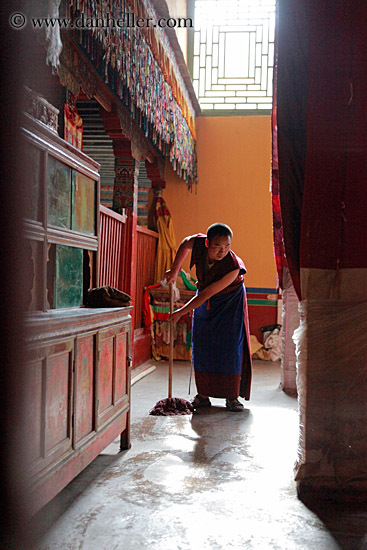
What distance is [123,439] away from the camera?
121 inches

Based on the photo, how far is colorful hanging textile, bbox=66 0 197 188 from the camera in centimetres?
340

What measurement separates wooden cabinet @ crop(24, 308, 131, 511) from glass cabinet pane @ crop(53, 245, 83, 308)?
0.23m

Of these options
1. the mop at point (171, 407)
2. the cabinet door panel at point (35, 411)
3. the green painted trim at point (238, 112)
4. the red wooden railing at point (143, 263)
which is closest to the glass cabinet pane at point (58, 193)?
the cabinet door panel at point (35, 411)

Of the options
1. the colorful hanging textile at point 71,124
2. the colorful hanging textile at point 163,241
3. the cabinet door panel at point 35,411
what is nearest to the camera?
the cabinet door panel at point 35,411

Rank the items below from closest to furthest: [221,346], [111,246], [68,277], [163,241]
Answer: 1. [68,277]
2. [221,346]
3. [111,246]
4. [163,241]

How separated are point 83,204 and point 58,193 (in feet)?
1.24

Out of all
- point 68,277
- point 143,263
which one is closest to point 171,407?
point 68,277

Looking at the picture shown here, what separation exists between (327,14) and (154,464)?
8.09 ft

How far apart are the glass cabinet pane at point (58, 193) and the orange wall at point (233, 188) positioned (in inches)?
200

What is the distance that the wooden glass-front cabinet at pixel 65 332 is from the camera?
75.6 inches

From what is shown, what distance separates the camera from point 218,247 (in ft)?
12.8

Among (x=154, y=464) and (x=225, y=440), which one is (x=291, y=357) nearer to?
(x=225, y=440)

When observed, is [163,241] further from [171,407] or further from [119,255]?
[171,407]

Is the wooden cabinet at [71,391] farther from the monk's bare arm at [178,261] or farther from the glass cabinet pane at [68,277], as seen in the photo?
the monk's bare arm at [178,261]
